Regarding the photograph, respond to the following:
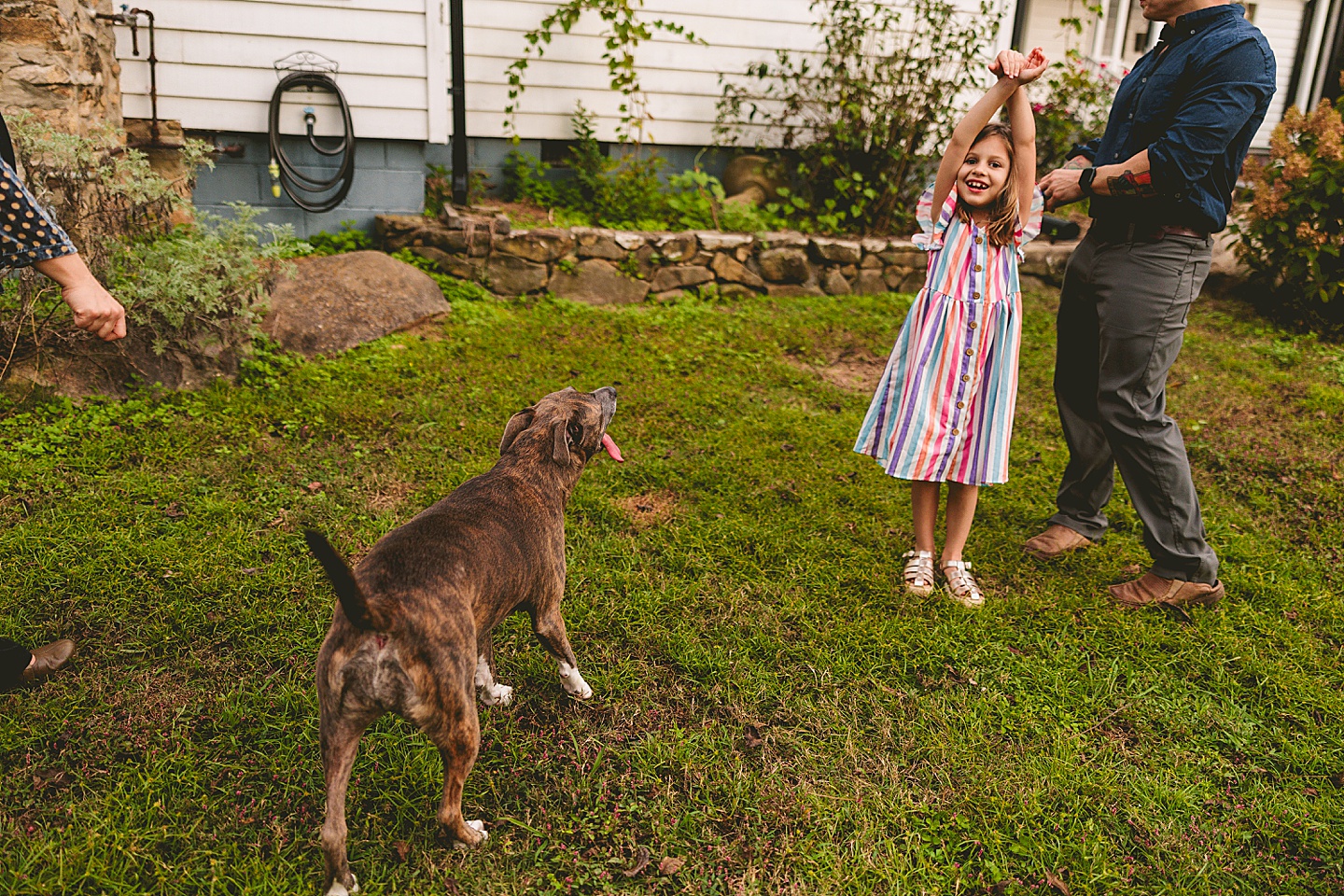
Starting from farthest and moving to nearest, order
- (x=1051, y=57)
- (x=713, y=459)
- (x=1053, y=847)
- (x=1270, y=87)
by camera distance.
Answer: (x=1051, y=57)
(x=713, y=459)
(x=1270, y=87)
(x=1053, y=847)

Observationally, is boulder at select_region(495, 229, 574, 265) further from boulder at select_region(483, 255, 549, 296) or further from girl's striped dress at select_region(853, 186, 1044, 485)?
girl's striped dress at select_region(853, 186, 1044, 485)

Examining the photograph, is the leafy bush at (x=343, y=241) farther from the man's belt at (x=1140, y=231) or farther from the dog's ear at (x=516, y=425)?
the man's belt at (x=1140, y=231)

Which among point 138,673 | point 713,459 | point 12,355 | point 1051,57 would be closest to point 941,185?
point 713,459

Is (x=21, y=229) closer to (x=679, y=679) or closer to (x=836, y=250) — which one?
(x=679, y=679)

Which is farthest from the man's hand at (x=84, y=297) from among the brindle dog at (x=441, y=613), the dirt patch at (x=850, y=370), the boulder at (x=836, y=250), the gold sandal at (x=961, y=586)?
the boulder at (x=836, y=250)

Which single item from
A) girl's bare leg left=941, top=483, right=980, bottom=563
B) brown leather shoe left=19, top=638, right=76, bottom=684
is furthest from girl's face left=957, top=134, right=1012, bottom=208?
brown leather shoe left=19, top=638, right=76, bottom=684

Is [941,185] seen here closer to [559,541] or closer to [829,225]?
[559,541]

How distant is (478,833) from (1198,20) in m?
3.87

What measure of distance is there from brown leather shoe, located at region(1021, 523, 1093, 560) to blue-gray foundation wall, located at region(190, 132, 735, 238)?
5817 millimetres

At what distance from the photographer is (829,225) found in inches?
324

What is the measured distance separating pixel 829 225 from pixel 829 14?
6.75 ft

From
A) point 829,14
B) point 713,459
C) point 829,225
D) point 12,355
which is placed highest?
point 829,14

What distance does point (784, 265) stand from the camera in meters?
7.89

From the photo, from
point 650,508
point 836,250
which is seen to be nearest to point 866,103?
point 836,250
